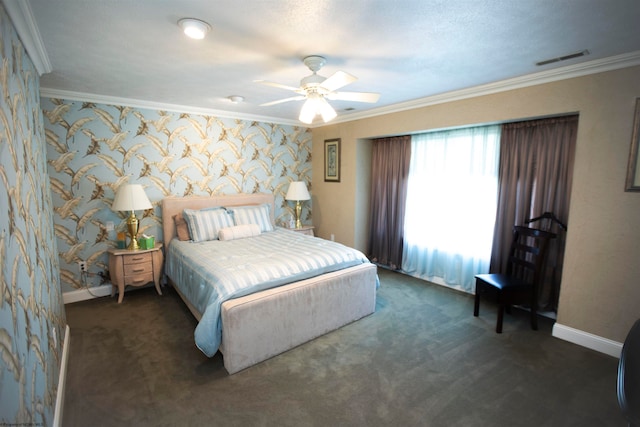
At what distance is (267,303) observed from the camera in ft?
8.02

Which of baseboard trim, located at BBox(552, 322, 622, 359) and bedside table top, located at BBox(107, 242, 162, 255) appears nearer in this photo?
baseboard trim, located at BBox(552, 322, 622, 359)

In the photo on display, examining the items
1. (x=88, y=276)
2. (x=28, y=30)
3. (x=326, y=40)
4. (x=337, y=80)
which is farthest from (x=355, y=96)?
(x=88, y=276)

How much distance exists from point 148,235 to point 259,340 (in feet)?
8.07

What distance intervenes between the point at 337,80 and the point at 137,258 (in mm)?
3077

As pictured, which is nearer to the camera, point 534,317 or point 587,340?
point 587,340

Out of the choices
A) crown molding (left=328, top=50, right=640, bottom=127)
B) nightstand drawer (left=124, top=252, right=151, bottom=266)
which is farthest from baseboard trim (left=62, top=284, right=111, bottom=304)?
crown molding (left=328, top=50, right=640, bottom=127)

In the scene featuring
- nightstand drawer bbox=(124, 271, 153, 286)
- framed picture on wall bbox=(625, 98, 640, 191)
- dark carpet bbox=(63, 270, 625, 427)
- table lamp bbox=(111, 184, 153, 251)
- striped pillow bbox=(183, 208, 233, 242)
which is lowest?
dark carpet bbox=(63, 270, 625, 427)

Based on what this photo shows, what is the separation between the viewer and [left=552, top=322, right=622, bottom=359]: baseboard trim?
2516 millimetres

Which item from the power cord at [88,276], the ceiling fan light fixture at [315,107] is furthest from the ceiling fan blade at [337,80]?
the power cord at [88,276]

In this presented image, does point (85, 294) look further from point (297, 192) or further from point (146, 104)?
point (297, 192)

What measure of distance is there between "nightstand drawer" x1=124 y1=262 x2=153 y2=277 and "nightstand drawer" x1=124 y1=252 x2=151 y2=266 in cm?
4

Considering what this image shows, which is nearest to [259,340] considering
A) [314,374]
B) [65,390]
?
[314,374]

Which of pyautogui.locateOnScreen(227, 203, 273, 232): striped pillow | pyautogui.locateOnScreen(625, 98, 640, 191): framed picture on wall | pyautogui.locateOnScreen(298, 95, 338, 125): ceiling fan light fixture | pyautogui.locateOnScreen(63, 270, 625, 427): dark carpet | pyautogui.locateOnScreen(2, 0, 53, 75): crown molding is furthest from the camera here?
pyautogui.locateOnScreen(227, 203, 273, 232): striped pillow

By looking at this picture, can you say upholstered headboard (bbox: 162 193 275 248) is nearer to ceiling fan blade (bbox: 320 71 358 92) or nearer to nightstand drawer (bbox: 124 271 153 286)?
nightstand drawer (bbox: 124 271 153 286)
